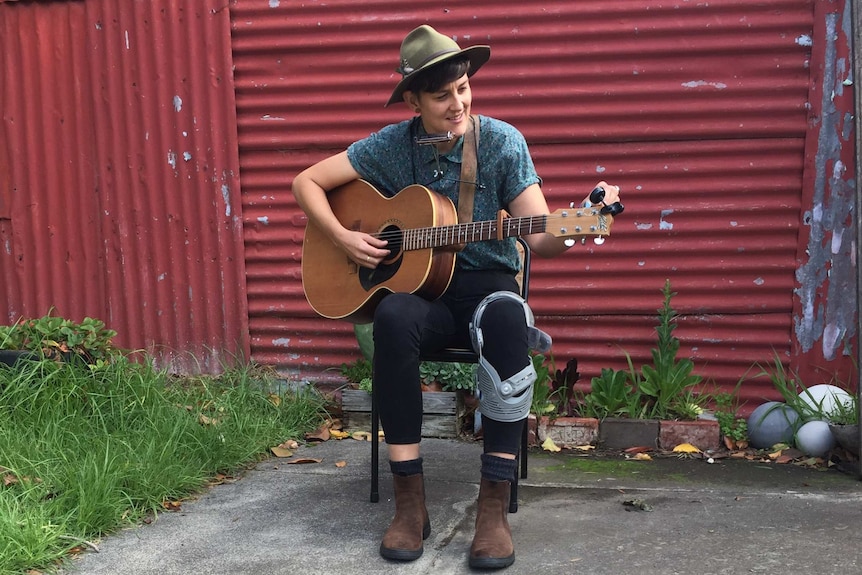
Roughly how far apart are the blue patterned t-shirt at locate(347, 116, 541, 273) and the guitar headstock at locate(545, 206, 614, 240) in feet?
1.21

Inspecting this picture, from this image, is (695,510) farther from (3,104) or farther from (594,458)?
(3,104)

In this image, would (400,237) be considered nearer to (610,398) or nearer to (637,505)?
(637,505)

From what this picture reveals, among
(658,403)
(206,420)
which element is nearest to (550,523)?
(658,403)

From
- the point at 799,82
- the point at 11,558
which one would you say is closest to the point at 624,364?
the point at 799,82

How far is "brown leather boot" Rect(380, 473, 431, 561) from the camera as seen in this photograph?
2.46m

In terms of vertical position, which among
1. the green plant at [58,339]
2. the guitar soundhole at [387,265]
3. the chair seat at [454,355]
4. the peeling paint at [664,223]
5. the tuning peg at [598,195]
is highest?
the tuning peg at [598,195]

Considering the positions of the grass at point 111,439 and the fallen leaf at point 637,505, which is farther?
the fallen leaf at point 637,505

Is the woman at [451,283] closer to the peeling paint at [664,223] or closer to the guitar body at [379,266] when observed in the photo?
the guitar body at [379,266]

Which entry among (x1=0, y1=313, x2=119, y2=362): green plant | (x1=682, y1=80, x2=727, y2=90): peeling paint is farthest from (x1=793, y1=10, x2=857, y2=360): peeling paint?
(x1=0, y1=313, x2=119, y2=362): green plant

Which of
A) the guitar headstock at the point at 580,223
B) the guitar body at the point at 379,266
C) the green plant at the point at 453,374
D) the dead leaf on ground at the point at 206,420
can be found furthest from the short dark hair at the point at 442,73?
the dead leaf on ground at the point at 206,420

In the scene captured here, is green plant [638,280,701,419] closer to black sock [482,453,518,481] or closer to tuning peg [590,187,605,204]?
black sock [482,453,518,481]

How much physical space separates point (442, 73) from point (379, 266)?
0.67m

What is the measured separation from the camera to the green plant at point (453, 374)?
406 centimetres

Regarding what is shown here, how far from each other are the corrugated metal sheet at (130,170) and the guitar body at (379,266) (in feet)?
5.29
